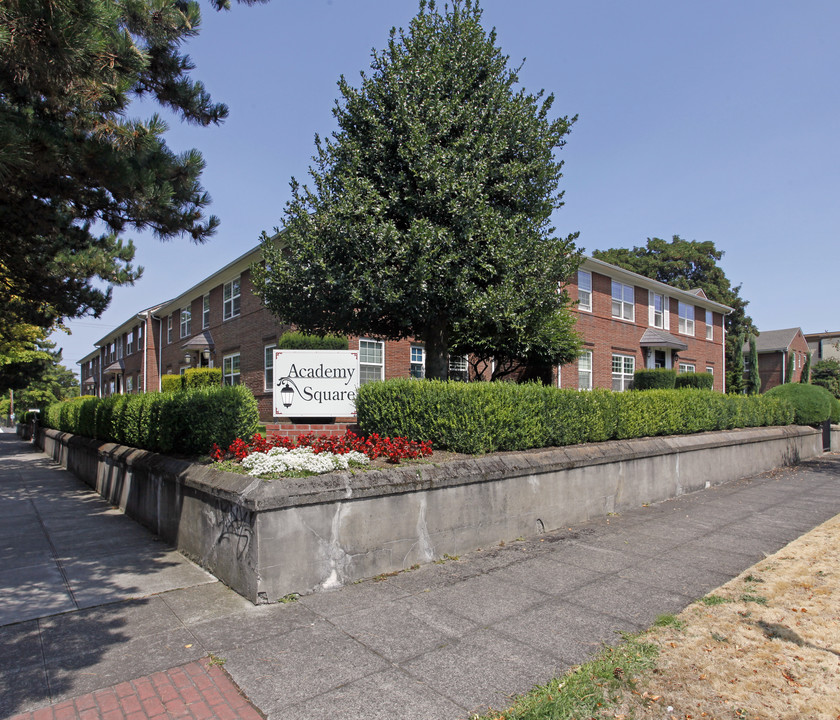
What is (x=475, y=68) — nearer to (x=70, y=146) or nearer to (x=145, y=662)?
(x=70, y=146)

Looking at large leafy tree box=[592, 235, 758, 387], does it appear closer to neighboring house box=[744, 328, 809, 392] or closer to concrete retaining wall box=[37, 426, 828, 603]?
neighboring house box=[744, 328, 809, 392]

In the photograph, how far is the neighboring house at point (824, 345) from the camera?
59.0 metres

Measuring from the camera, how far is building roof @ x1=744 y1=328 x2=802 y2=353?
45.9 m

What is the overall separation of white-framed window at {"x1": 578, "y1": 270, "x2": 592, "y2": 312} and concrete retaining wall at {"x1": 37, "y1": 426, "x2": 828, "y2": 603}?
42.5ft

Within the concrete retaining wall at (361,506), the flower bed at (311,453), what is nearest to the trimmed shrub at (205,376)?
the concrete retaining wall at (361,506)

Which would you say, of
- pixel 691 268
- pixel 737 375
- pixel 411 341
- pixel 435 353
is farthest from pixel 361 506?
pixel 691 268

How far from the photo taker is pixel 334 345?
12820mm

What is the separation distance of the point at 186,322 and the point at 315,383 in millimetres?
20950

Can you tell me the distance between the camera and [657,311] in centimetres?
2638

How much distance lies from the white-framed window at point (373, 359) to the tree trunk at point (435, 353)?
6047mm

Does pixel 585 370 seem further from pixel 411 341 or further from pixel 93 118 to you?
pixel 93 118

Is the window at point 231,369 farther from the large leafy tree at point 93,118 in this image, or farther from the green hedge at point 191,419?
the large leafy tree at point 93,118

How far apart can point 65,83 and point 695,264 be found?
5091 centimetres

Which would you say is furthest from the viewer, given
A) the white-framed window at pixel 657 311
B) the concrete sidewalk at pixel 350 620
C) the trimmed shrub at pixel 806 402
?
the white-framed window at pixel 657 311
